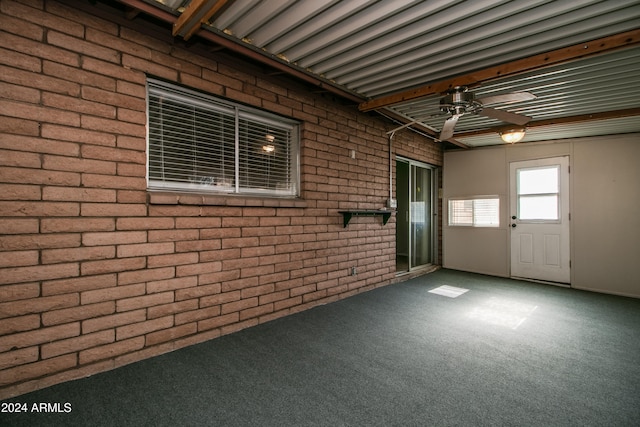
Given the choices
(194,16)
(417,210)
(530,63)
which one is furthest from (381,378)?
(417,210)

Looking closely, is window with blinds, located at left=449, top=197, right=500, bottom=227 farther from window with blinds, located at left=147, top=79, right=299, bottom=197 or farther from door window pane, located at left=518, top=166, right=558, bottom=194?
window with blinds, located at left=147, top=79, right=299, bottom=197

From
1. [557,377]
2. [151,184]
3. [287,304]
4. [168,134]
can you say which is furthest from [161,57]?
[557,377]

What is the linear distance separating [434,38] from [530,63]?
1060mm

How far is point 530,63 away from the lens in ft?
9.67

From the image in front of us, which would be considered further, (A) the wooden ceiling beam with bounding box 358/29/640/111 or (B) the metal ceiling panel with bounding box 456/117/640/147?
(B) the metal ceiling panel with bounding box 456/117/640/147

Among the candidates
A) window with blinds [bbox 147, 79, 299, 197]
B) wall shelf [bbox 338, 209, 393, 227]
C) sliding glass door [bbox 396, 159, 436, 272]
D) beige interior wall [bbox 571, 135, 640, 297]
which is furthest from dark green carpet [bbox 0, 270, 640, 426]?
sliding glass door [bbox 396, 159, 436, 272]

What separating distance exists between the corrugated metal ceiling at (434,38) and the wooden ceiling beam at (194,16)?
2.0 inches

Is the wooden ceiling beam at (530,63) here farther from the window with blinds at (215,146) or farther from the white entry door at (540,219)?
the white entry door at (540,219)

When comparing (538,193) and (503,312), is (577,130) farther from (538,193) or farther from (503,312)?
(503,312)

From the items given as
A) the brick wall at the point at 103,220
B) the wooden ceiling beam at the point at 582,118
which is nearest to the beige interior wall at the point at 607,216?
the wooden ceiling beam at the point at 582,118

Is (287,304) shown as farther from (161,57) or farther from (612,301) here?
(612,301)

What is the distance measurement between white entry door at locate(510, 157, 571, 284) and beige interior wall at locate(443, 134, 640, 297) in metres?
0.12

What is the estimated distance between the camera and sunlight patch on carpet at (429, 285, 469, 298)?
4.82 m

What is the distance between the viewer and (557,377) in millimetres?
2391
